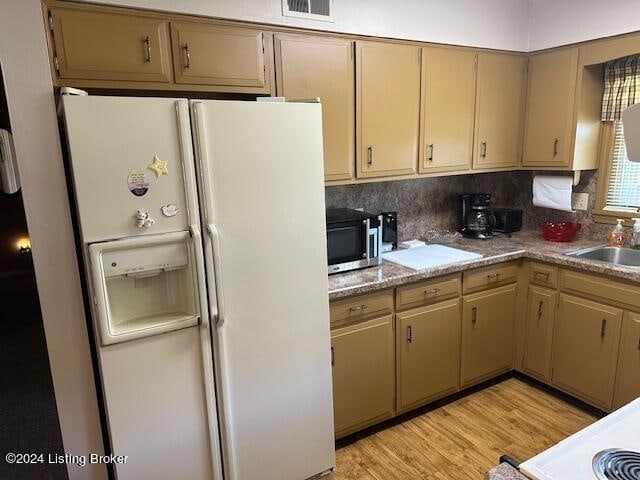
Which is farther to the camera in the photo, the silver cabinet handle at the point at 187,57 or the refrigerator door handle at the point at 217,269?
the silver cabinet handle at the point at 187,57

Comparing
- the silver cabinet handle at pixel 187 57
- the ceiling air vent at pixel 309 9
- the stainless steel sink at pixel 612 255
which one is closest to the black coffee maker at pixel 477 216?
the stainless steel sink at pixel 612 255

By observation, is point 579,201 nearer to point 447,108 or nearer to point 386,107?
point 447,108

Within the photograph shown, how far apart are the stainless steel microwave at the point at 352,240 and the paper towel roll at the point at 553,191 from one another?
4.76ft

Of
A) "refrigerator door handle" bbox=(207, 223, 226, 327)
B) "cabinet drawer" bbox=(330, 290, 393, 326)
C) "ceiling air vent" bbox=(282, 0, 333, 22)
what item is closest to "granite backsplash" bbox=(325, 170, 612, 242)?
"cabinet drawer" bbox=(330, 290, 393, 326)

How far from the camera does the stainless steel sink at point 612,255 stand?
261 centimetres

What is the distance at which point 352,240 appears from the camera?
2320mm

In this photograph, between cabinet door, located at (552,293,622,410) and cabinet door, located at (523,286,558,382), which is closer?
cabinet door, located at (552,293,622,410)

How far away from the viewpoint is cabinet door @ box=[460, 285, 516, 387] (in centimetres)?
263

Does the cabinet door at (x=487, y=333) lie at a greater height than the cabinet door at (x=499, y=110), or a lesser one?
lesser

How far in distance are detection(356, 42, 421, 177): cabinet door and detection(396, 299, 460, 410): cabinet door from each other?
0.85 metres

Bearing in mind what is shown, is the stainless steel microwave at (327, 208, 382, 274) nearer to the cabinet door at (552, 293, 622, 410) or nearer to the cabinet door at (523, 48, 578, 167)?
the cabinet door at (552, 293, 622, 410)

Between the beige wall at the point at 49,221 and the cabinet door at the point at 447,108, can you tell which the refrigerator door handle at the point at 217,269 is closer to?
the beige wall at the point at 49,221

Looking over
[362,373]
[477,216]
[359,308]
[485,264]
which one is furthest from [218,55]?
[477,216]

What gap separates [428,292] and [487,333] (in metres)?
0.63
